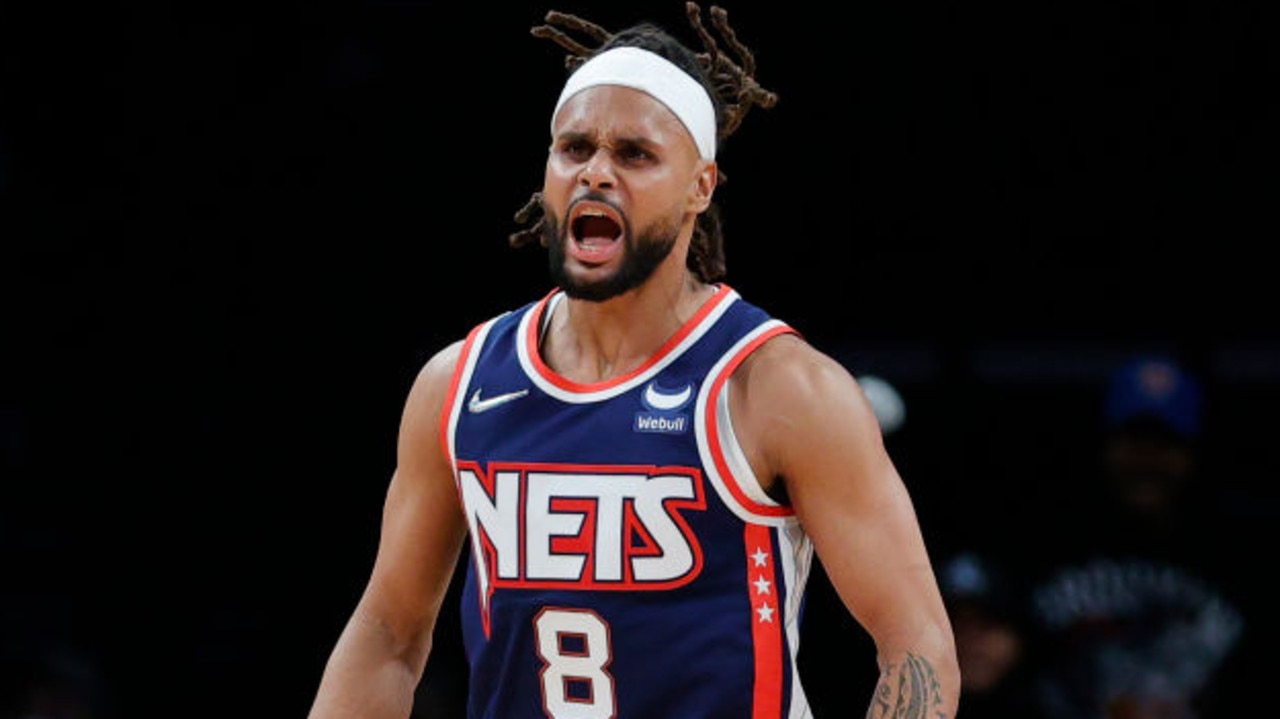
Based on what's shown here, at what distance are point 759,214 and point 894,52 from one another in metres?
0.72

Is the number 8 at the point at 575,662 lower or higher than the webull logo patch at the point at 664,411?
lower

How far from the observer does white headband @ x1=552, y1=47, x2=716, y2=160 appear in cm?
384

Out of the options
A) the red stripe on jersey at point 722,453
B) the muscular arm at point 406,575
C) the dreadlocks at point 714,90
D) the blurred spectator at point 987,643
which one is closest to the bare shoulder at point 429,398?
the muscular arm at point 406,575

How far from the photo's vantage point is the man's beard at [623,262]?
373 centimetres

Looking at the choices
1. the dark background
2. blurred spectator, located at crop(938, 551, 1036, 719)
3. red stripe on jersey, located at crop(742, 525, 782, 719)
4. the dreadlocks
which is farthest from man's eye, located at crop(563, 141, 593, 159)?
the dark background

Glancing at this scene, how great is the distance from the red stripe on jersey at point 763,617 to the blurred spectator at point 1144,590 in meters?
2.74

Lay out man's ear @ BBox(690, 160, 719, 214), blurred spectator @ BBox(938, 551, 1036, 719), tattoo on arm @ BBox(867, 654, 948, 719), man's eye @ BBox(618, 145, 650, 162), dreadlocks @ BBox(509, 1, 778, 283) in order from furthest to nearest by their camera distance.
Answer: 1. blurred spectator @ BBox(938, 551, 1036, 719)
2. dreadlocks @ BBox(509, 1, 778, 283)
3. man's ear @ BBox(690, 160, 719, 214)
4. man's eye @ BBox(618, 145, 650, 162)
5. tattoo on arm @ BBox(867, 654, 948, 719)

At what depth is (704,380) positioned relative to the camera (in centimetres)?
371

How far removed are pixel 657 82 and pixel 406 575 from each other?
1008 mm

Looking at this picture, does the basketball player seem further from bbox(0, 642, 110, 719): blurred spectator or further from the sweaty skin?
bbox(0, 642, 110, 719): blurred spectator

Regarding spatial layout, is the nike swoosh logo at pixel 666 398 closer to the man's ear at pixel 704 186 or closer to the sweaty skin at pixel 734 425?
the sweaty skin at pixel 734 425

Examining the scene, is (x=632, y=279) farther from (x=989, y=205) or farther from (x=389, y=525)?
(x=989, y=205)

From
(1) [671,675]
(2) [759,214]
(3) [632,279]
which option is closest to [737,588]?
(1) [671,675]

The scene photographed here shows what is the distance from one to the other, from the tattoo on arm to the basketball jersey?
214 millimetres
